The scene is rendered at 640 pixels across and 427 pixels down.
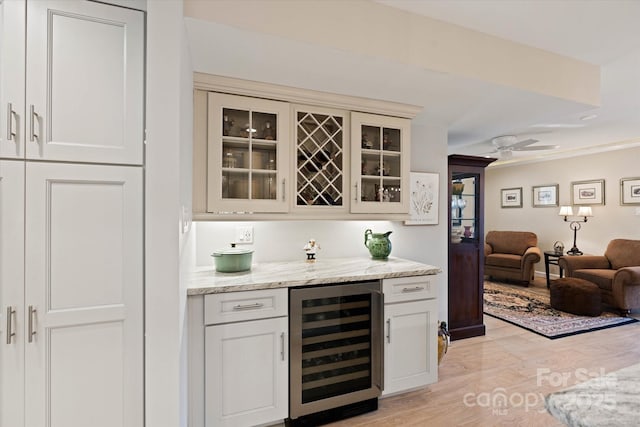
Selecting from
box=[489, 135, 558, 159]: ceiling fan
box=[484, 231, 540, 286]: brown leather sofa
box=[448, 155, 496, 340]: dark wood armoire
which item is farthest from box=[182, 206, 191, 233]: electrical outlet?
box=[484, 231, 540, 286]: brown leather sofa

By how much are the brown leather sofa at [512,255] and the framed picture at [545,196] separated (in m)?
0.69

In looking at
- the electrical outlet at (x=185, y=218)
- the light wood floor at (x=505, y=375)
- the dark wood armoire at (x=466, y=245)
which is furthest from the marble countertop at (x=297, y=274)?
the dark wood armoire at (x=466, y=245)

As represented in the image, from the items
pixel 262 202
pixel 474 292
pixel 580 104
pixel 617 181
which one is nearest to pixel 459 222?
pixel 474 292

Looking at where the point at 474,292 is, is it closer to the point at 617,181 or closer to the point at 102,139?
the point at 102,139

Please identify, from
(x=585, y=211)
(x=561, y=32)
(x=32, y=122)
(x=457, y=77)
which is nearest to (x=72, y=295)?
(x=32, y=122)

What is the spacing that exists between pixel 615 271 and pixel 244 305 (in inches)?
205

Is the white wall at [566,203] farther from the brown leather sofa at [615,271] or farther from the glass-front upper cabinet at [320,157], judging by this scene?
the glass-front upper cabinet at [320,157]

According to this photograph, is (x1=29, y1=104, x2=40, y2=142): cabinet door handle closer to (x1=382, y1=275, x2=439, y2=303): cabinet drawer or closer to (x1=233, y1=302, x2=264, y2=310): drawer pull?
(x1=233, y1=302, x2=264, y2=310): drawer pull

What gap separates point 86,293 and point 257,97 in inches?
58.3

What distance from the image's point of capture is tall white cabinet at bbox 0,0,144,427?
3.89 ft

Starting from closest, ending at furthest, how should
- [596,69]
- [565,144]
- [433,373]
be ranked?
[433,373]
[596,69]
[565,144]

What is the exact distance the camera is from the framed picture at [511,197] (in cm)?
667

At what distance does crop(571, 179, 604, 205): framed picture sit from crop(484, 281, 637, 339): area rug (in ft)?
6.47

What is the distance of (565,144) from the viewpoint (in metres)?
4.94
